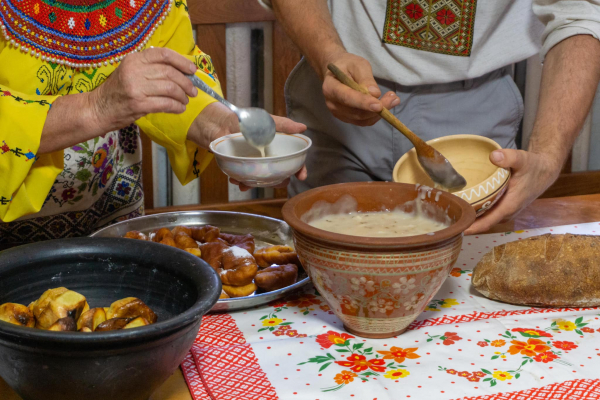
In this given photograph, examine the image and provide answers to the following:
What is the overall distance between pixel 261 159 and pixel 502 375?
1.70ft

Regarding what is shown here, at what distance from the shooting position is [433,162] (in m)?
1.22

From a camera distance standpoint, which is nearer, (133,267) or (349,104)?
(133,267)

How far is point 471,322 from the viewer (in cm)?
110

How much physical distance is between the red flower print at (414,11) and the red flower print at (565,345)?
88 cm

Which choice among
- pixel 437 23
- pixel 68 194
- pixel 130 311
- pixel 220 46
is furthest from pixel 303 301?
pixel 220 46

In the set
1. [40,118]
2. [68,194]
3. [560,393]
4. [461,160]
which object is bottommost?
[560,393]

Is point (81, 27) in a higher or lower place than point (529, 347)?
higher

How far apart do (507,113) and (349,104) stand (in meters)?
0.63

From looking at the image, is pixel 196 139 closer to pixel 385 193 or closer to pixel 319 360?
pixel 385 193

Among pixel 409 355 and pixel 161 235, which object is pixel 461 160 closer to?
pixel 409 355

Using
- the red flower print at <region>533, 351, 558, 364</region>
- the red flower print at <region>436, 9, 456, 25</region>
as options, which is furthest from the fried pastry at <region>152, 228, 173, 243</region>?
the red flower print at <region>436, 9, 456, 25</region>

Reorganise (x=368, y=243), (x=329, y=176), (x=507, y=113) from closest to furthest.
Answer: (x=368, y=243)
(x=507, y=113)
(x=329, y=176)

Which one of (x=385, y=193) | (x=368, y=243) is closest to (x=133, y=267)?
(x=368, y=243)

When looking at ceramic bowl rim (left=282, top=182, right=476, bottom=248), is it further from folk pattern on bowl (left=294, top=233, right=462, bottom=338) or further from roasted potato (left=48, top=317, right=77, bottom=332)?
roasted potato (left=48, top=317, right=77, bottom=332)
